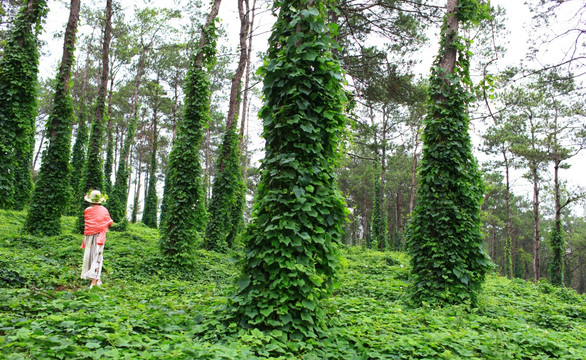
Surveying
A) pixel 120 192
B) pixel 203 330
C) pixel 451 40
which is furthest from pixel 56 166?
pixel 120 192

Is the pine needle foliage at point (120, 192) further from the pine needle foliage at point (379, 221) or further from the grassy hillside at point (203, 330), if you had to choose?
the pine needle foliage at point (379, 221)

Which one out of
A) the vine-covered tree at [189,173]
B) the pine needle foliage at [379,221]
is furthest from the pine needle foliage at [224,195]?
the pine needle foliage at [379,221]

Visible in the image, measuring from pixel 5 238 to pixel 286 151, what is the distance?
27.4ft

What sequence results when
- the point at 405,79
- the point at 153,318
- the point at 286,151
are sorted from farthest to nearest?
the point at 405,79, the point at 286,151, the point at 153,318

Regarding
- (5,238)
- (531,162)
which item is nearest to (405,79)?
(5,238)

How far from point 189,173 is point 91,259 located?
3.19 meters

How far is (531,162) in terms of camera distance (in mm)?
23297

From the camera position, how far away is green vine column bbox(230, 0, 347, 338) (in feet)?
12.4

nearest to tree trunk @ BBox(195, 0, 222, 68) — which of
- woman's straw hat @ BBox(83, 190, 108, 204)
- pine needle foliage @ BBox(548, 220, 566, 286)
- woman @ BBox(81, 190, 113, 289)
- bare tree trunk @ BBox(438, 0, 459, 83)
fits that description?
woman's straw hat @ BBox(83, 190, 108, 204)

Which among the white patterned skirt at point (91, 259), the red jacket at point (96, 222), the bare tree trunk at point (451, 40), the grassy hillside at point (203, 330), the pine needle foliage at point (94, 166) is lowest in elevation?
the grassy hillside at point (203, 330)

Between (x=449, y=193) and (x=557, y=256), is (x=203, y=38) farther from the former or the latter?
(x=557, y=256)

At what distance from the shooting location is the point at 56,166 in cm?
980

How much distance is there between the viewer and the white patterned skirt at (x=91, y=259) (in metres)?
6.04

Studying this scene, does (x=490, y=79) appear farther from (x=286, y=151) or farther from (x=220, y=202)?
(x=220, y=202)
